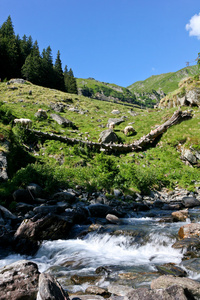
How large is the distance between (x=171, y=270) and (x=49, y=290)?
3253 mm

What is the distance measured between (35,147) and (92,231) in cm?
1290

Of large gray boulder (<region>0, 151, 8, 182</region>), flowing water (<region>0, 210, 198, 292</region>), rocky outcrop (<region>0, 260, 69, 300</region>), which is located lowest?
flowing water (<region>0, 210, 198, 292</region>)

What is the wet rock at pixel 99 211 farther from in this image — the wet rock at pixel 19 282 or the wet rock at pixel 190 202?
the wet rock at pixel 19 282

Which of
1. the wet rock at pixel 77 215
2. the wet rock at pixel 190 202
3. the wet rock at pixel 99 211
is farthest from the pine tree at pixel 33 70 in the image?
the wet rock at pixel 190 202

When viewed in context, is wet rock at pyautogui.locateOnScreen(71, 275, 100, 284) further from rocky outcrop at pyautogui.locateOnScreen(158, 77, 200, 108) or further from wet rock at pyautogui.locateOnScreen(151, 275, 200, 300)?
rocky outcrop at pyautogui.locateOnScreen(158, 77, 200, 108)

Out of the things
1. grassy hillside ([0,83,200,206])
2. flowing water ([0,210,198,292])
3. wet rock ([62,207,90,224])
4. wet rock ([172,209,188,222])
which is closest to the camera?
flowing water ([0,210,198,292])

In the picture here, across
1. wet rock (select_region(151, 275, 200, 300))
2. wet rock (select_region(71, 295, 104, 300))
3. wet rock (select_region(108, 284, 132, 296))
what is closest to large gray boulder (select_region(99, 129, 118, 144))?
wet rock (select_region(108, 284, 132, 296))

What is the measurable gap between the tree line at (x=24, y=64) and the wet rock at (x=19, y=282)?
59369 millimetres

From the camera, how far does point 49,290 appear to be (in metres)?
3.05

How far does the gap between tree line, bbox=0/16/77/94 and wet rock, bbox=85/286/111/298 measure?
6011cm

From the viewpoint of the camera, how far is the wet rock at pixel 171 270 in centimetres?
453

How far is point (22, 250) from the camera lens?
270 inches

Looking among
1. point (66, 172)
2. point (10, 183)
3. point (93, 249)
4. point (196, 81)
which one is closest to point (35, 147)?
point (66, 172)

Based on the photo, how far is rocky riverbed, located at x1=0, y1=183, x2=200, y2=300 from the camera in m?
3.53
